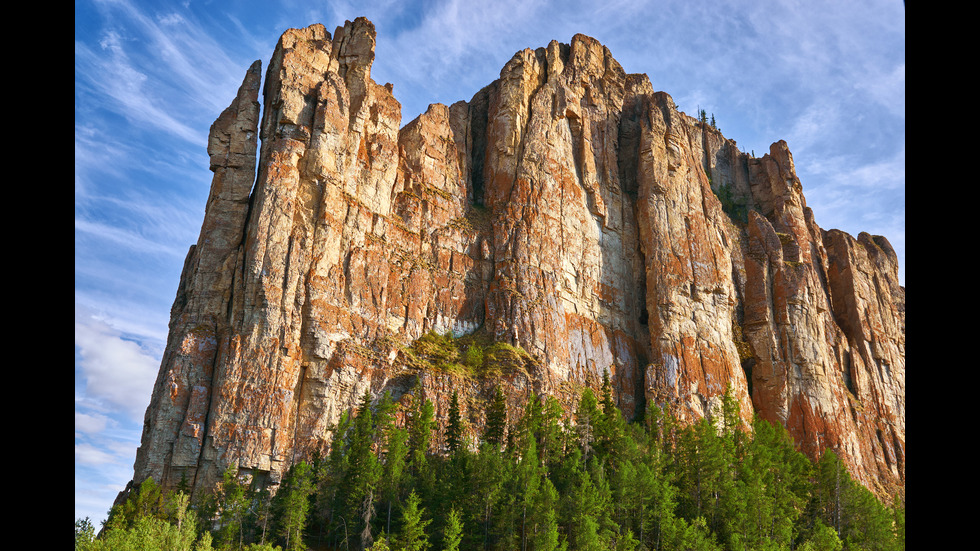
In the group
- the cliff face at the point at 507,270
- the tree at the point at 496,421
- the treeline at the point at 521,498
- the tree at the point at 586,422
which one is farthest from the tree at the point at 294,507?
the tree at the point at 586,422

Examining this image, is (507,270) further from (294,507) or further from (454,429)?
A: (294,507)

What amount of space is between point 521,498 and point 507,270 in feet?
132

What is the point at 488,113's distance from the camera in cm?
11138

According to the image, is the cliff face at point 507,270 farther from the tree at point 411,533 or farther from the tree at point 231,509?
the tree at point 411,533

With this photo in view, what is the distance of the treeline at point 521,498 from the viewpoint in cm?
5541

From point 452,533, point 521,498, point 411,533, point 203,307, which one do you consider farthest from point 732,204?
A: point 411,533

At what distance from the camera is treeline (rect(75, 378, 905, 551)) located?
182ft

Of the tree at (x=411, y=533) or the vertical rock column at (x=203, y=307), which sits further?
the vertical rock column at (x=203, y=307)

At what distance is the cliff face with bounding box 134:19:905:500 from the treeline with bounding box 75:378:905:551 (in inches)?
228

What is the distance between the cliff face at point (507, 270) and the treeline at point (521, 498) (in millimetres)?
5786

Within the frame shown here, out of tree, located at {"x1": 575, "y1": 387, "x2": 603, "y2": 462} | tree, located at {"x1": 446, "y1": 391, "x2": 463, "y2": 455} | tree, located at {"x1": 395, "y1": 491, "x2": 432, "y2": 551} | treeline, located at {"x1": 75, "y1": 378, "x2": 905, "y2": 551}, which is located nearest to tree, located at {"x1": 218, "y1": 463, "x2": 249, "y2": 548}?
treeline, located at {"x1": 75, "y1": 378, "x2": 905, "y2": 551}

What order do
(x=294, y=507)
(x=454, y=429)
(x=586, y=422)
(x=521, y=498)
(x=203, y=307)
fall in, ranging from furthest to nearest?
1. (x=586, y=422)
2. (x=203, y=307)
3. (x=454, y=429)
4. (x=521, y=498)
5. (x=294, y=507)

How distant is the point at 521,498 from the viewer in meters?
58.0
